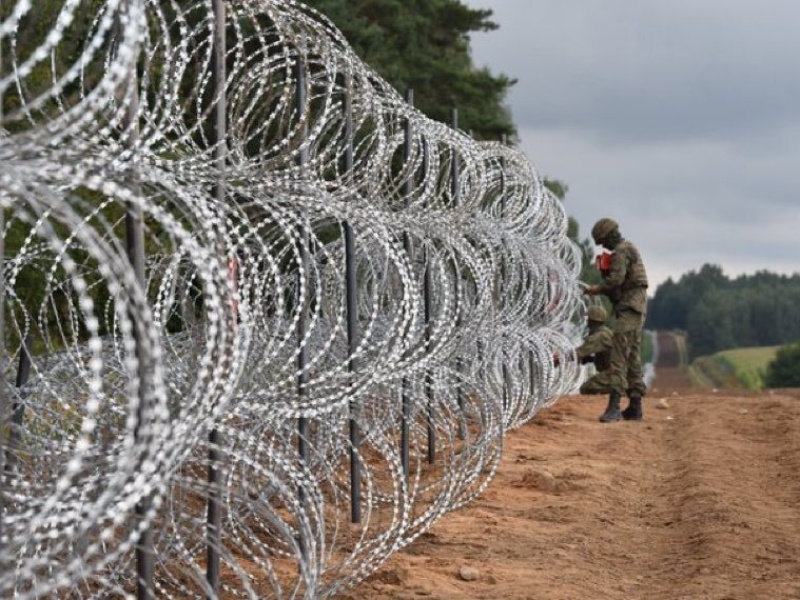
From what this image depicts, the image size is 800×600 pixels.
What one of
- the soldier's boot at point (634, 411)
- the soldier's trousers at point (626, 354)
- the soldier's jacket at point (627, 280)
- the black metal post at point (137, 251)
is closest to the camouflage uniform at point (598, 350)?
the soldier's boot at point (634, 411)

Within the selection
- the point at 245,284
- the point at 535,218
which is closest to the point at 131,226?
the point at 245,284

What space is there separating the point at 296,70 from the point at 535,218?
8344 millimetres

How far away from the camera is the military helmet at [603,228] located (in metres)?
15.7

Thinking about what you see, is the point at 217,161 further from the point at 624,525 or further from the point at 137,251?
the point at 624,525

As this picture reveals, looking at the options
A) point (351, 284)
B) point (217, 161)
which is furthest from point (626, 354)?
point (217, 161)

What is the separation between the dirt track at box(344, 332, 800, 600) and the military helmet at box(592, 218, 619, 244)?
2002 mm

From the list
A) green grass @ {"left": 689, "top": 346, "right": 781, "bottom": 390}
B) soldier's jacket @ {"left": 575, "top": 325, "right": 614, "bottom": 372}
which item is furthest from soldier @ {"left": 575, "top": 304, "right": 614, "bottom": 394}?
green grass @ {"left": 689, "top": 346, "right": 781, "bottom": 390}

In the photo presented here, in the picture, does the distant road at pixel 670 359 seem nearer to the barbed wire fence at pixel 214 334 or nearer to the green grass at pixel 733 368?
the green grass at pixel 733 368

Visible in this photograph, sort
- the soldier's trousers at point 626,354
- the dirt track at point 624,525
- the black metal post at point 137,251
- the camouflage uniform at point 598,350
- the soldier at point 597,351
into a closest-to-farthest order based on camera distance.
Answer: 1. the black metal post at point 137,251
2. the dirt track at point 624,525
3. the soldier's trousers at point 626,354
4. the soldier at point 597,351
5. the camouflage uniform at point 598,350

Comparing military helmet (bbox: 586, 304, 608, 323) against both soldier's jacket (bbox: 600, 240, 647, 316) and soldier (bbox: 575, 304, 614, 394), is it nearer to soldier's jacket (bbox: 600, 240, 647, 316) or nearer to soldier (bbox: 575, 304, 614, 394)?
soldier (bbox: 575, 304, 614, 394)

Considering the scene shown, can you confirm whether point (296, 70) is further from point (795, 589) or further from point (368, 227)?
point (795, 589)

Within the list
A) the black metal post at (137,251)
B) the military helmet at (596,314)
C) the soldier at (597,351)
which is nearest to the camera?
the black metal post at (137,251)

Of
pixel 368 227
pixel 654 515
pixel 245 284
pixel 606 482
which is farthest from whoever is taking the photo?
pixel 606 482

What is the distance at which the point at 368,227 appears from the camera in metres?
6.40
